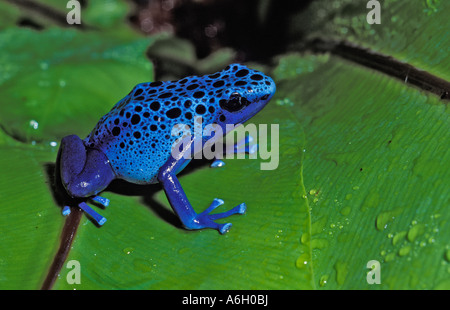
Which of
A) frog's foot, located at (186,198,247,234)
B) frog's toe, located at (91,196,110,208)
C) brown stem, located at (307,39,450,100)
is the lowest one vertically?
frog's toe, located at (91,196,110,208)

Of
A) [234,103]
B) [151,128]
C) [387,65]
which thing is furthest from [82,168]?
[387,65]

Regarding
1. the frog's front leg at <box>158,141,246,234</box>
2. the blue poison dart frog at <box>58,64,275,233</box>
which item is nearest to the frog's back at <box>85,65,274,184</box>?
the blue poison dart frog at <box>58,64,275,233</box>

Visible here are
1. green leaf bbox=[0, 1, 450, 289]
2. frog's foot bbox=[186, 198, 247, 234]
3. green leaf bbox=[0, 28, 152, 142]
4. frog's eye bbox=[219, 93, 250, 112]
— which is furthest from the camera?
green leaf bbox=[0, 28, 152, 142]

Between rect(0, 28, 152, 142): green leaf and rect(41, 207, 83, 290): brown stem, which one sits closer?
rect(41, 207, 83, 290): brown stem

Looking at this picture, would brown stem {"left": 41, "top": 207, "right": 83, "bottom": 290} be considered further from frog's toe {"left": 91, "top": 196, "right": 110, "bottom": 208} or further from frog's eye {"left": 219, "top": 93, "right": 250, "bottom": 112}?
frog's eye {"left": 219, "top": 93, "right": 250, "bottom": 112}

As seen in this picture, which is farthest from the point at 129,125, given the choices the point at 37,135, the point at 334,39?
the point at 334,39

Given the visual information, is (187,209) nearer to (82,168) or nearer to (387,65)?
(82,168)
